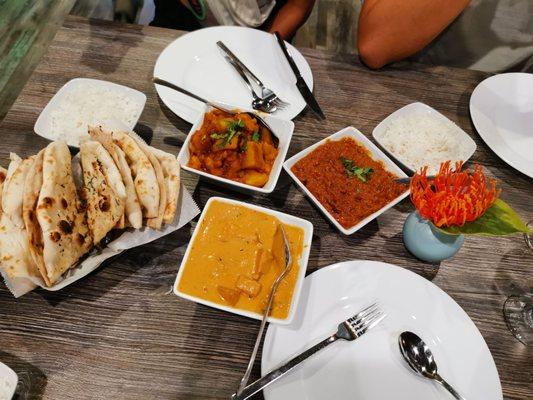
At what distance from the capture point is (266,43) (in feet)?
6.95

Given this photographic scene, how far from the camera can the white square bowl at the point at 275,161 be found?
148 centimetres

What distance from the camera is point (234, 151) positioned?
1.56 meters

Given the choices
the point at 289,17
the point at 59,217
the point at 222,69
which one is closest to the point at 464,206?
the point at 59,217

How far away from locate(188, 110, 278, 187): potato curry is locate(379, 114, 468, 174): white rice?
22.5 inches

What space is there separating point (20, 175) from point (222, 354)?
0.88 m

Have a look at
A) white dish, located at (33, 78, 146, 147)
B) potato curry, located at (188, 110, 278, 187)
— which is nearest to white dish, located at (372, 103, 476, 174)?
potato curry, located at (188, 110, 278, 187)

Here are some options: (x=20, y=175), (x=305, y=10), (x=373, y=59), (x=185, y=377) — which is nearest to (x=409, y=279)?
(x=185, y=377)

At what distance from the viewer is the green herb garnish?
5.20 ft

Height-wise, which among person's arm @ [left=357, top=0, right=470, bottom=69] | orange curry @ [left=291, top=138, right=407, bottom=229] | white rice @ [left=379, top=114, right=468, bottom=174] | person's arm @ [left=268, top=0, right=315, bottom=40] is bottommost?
orange curry @ [left=291, top=138, right=407, bottom=229]

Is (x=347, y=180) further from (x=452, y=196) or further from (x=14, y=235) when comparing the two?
(x=14, y=235)

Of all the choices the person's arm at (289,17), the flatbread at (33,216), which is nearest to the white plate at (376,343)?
the flatbread at (33,216)

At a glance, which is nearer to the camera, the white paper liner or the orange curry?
the white paper liner

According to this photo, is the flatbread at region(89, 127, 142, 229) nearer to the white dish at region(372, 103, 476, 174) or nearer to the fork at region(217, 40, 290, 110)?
the fork at region(217, 40, 290, 110)

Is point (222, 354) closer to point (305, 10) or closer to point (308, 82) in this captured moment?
point (308, 82)
